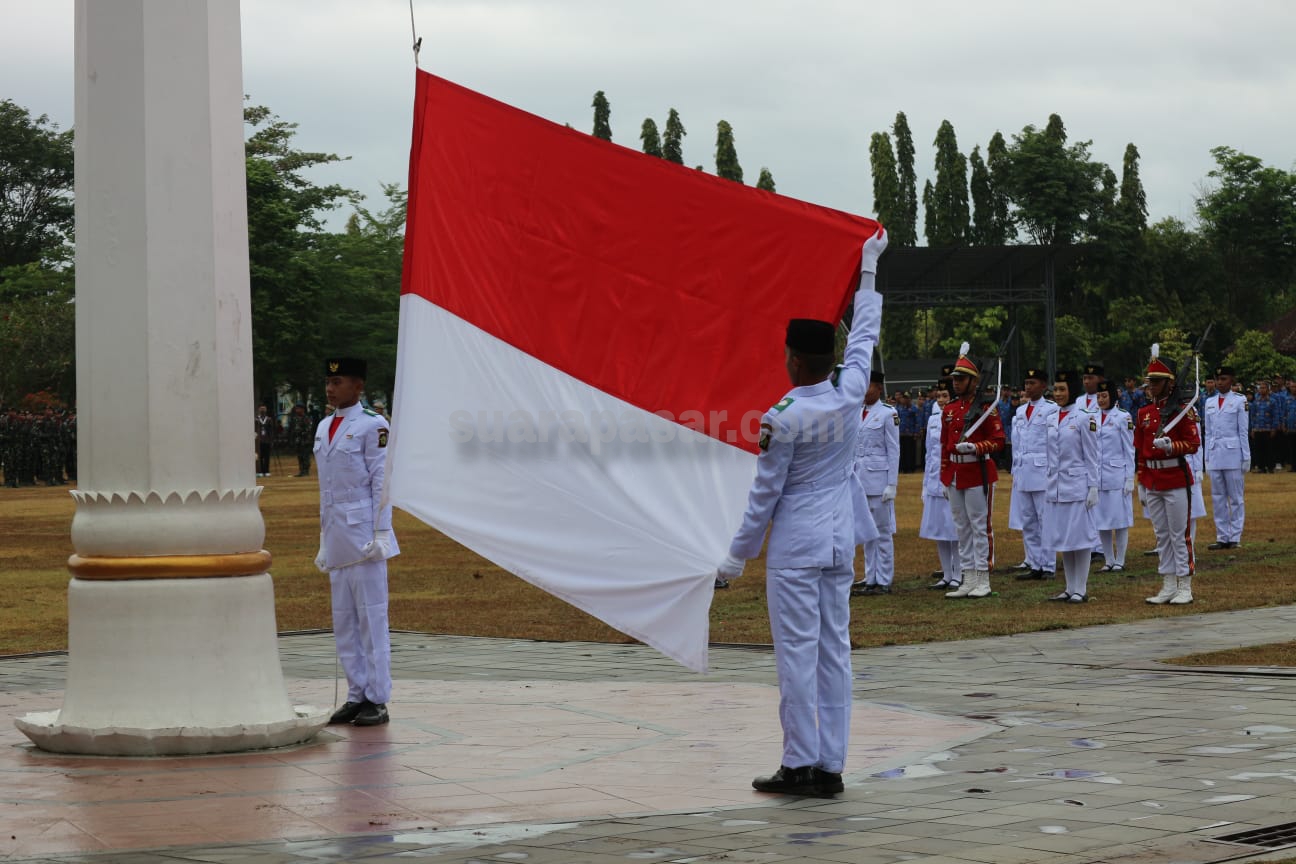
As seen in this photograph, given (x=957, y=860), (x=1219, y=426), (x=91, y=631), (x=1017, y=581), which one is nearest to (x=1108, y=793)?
(x=957, y=860)

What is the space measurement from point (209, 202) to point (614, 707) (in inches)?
137

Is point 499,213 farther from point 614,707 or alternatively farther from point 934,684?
point 934,684

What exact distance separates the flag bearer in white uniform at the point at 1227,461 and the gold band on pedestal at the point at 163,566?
48.7 feet

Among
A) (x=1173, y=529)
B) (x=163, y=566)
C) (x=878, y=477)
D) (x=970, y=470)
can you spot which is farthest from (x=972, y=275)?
(x=163, y=566)

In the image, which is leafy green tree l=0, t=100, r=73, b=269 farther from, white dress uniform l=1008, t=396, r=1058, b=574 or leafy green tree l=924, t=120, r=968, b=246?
white dress uniform l=1008, t=396, r=1058, b=574

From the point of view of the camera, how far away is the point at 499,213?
25.4ft

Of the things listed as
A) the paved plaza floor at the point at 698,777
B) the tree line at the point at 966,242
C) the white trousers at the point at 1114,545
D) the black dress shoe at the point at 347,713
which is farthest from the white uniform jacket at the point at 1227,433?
the tree line at the point at 966,242

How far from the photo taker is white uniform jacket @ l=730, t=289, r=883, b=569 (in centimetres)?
723

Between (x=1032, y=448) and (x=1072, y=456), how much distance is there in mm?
1689

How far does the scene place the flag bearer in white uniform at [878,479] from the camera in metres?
16.6

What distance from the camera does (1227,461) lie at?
21.7 metres

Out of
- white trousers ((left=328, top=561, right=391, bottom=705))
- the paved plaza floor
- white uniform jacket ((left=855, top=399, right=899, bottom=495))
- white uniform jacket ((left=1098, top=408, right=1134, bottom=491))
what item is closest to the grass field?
white uniform jacket ((left=1098, top=408, right=1134, bottom=491))

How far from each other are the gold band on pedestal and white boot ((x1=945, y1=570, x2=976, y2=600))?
29.2 ft

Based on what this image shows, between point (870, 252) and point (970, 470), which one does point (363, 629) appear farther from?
point (970, 470)
